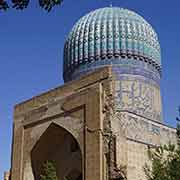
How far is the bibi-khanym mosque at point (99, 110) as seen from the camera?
12055mm

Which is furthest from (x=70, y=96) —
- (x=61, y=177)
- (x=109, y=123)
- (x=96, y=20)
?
(x=96, y=20)

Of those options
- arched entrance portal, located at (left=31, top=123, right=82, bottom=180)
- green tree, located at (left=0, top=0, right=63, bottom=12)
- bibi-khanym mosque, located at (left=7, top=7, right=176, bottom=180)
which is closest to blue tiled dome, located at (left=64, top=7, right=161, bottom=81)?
bibi-khanym mosque, located at (left=7, top=7, right=176, bottom=180)

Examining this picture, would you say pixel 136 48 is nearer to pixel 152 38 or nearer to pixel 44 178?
pixel 152 38

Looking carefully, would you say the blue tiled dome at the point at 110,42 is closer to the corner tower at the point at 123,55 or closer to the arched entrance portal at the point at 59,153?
the corner tower at the point at 123,55

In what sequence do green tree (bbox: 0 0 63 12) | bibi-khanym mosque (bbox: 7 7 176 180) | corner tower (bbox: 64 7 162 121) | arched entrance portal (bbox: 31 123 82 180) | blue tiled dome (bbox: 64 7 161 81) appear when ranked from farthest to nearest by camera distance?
blue tiled dome (bbox: 64 7 161 81), corner tower (bbox: 64 7 162 121), arched entrance portal (bbox: 31 123 82 180), bibi-khanym mosque (bbox: 7 7 176 180), green tree (bbox: 0 0 63 12)

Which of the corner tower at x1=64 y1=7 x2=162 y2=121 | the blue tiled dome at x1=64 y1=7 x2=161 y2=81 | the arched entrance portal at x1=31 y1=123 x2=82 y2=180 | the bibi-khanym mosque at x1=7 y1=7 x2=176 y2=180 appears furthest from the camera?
the blue tiled dome at x1=64 y1=7 x2=161 y2=81

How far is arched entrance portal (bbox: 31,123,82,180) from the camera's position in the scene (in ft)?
45.5

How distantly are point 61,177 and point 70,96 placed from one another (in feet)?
9.26

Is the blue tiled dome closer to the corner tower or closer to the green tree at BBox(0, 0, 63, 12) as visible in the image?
the corner tower

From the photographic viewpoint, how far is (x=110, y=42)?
18031 mm

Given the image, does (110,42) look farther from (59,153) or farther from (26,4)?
(26,4)

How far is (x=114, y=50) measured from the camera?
17828mm

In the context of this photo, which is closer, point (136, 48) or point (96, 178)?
point (96, 178)

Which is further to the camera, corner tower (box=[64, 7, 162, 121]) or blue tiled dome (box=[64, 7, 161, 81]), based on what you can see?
blue tiled dome (box=[64, 7, 161, 81])
